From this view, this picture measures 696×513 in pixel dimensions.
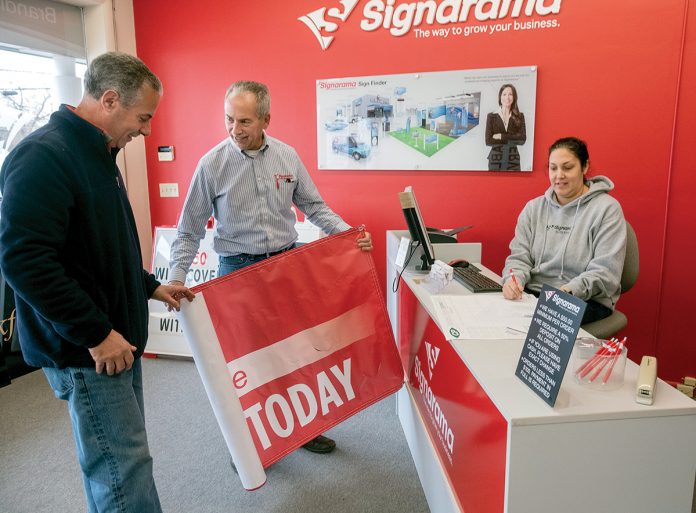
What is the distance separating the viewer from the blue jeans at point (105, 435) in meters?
1.25

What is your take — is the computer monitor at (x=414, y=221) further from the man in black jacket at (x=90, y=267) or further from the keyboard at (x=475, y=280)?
the man in black jacket at (x=90, y=267)

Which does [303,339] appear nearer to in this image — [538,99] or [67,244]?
[67,244]

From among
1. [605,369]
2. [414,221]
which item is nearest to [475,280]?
[414,221]

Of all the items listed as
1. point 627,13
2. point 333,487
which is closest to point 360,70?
point 627,13

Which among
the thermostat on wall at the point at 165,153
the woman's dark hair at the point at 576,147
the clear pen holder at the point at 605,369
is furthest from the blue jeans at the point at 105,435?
the thermostat on wall at the point at 165,153

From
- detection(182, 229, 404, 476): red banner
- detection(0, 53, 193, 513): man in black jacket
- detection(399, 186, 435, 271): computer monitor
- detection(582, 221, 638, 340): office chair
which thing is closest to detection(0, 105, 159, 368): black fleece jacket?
detection(0, 53, 193, 513): man in black jacket

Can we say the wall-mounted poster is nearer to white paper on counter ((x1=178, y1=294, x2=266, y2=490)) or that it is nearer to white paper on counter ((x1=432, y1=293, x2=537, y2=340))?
white paper on counter ((x1=432, y1=293, x2=537, y2=340))

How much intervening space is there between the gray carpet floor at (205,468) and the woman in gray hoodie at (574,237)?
0.99 m

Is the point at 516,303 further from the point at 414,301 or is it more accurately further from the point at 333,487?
the point at 333,487

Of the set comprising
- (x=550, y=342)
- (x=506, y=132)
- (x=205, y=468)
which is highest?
(x=506, y=132)

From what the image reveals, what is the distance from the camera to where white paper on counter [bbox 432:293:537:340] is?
1449 millimetres

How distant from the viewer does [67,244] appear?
118 centimetres

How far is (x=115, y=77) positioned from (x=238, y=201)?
866 mm

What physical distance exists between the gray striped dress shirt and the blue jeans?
0.77m
